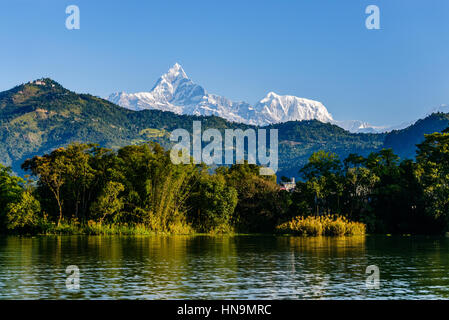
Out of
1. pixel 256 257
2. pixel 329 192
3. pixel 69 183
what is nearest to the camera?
pixel 256 257

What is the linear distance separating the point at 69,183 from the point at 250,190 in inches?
556

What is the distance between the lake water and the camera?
49.9ft

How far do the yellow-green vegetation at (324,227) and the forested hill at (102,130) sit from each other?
10718cm

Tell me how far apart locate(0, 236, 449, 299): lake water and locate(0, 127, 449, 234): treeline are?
12596mm

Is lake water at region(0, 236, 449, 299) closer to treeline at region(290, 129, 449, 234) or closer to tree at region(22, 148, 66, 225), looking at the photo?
tree at region(22, 148, 66, 225)

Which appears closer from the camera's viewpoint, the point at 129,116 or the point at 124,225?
the point at 124,225

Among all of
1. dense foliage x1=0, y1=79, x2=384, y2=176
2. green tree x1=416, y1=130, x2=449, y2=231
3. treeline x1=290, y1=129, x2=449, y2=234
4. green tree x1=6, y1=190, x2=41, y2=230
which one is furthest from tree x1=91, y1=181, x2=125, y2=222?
dense foliage x1=0, y1=79, x2=384, y2=176

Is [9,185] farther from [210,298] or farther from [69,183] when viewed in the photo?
[210,298]

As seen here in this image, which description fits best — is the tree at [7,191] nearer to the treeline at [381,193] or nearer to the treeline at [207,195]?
the treeline at [207,195]

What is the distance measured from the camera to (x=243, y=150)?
153 m

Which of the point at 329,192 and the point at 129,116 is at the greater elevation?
the point at 129,116

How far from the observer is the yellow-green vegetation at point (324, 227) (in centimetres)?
4200
